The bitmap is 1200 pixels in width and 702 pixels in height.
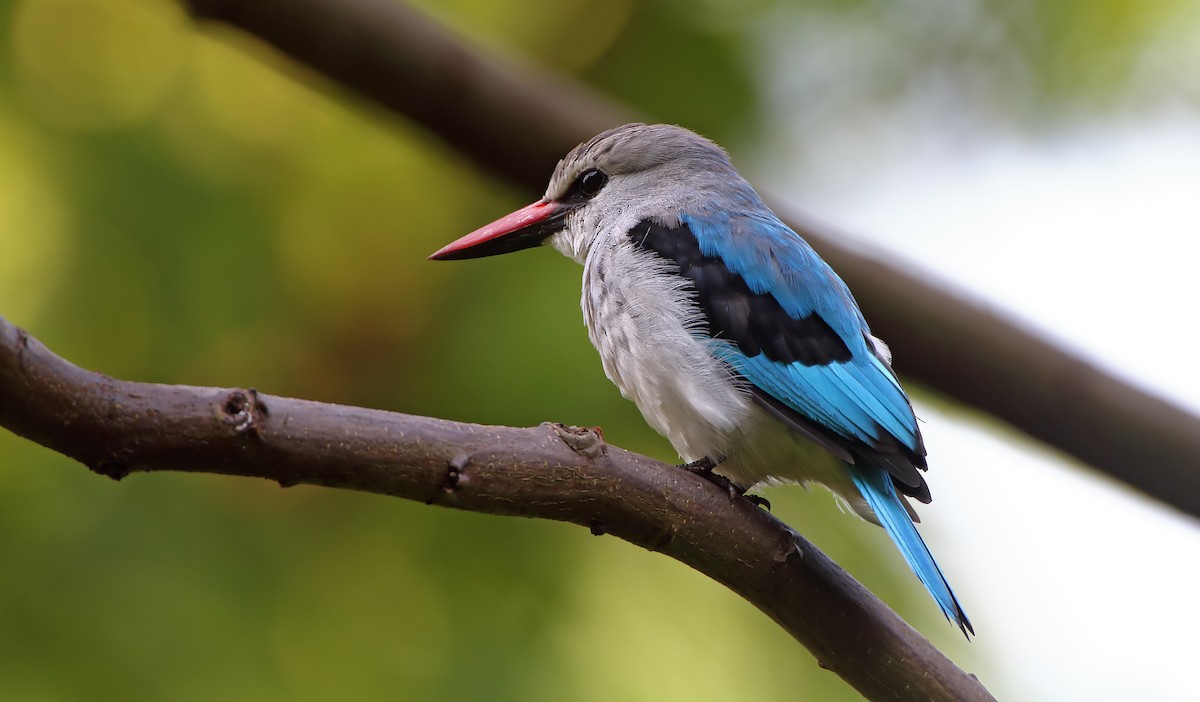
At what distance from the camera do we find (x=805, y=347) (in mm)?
2668

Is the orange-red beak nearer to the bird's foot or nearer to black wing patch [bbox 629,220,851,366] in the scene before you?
black wing patch [bbox 629,220,851,366]

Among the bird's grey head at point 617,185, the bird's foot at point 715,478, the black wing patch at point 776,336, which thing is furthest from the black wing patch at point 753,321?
the bird's grey head at point 617,185

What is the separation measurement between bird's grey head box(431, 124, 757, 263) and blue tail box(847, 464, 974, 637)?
98cm

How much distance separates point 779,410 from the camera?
2.56 m

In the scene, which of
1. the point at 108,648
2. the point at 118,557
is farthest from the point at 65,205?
the point at 108,648

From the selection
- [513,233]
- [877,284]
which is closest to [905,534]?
[877,284]

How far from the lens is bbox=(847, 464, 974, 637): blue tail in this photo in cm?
215

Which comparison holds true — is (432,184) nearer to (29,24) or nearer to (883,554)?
(29,24)

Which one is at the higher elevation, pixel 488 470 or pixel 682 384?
pixel 682 384

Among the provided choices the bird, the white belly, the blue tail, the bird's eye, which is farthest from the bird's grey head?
the blue tail

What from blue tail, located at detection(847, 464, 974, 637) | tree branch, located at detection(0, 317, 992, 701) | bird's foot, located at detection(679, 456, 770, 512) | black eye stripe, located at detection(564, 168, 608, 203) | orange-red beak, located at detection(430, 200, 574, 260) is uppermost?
black eye stripe, located at detection(564, 168, 608, 203)

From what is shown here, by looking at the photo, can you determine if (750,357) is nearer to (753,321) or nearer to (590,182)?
(753,321)

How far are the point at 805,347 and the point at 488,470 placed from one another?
106cm

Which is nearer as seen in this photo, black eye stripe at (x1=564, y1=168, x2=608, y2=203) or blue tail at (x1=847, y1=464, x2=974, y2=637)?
blue tail at (x1=847, y1=464, x2=974, y2=637)
